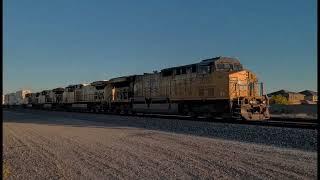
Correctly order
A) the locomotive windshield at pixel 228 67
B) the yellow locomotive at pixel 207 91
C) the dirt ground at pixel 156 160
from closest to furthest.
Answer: the dirt ground at pixel 156 160, the yellow locomotive at pixel 207 91, the locomotive windshield at pixel 228 67

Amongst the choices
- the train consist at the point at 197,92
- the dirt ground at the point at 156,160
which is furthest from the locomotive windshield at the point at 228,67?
the dirt ground at the point at 156,160

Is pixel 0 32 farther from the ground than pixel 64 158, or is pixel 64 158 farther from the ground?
pixel 0 32

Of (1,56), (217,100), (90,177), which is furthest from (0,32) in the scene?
(217,100)

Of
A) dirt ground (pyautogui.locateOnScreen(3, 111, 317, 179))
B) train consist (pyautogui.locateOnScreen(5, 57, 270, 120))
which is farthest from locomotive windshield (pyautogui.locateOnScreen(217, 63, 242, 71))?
dirt ground (pyautogui.locateOnScreen(3, 111, 317, 179))

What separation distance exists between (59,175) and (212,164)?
3.18m

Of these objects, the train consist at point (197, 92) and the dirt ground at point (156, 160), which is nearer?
the dirt ground at point (156, 160)

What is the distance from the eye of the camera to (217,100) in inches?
903

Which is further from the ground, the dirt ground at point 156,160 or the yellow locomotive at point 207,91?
the yellow locomotive at point 207,91

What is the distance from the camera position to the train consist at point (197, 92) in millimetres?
22281

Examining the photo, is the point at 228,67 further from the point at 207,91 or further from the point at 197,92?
the point at 197,92

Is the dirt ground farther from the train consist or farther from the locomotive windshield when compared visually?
the locomotive windshield

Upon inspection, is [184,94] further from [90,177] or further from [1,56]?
[1,56]

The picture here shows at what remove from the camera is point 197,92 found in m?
24.8

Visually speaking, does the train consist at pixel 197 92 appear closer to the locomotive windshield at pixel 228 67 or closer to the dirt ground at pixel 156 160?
the locomotive windshield at pixel 228 67
